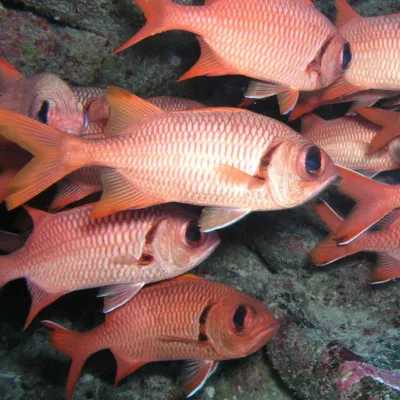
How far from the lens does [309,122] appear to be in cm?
404

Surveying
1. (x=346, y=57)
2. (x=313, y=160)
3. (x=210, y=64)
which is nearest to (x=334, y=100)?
(x=346, y=57)

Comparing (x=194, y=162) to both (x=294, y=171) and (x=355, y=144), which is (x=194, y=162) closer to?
(x=294, y=171)

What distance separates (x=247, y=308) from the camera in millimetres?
2738

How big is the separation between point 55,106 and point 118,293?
1344mm

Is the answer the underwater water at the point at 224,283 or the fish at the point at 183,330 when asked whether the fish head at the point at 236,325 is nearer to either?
the fish at the point at 183,330

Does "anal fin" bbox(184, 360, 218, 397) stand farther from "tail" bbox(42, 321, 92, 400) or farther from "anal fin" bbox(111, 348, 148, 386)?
"tail" bbox(42, 321, 92, 400)

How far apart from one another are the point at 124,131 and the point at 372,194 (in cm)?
195

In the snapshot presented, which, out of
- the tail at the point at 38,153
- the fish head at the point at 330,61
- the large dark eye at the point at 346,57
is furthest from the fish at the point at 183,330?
the large dark eye at the point at 346,57

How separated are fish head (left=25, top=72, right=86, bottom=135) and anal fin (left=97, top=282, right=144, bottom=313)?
1.10 metres

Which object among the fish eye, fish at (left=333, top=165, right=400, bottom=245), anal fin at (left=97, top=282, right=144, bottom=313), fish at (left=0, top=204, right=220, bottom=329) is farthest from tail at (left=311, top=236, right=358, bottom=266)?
the fish eye

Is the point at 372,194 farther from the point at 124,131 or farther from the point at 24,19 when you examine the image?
the point at 24,19

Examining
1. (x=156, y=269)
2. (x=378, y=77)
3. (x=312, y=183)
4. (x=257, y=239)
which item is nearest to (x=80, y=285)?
(x=156, y=269)

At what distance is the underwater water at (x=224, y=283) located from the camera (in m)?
2.93

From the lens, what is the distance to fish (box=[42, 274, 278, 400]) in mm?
2732
